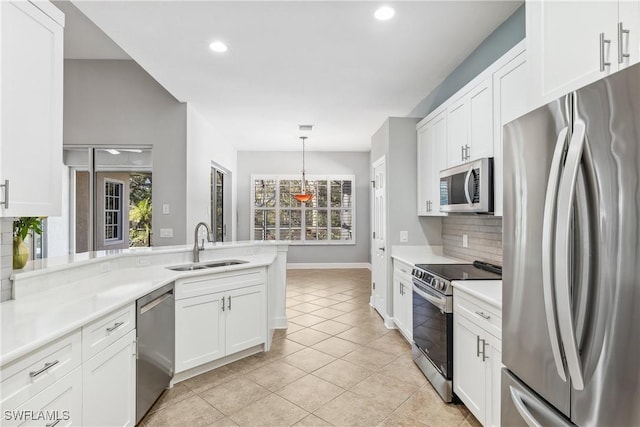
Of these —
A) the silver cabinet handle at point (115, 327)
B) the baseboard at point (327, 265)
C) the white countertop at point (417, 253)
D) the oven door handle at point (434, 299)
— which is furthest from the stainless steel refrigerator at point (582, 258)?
the baseboard at point (327, 265)

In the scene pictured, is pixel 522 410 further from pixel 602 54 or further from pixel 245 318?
pixel 245 318

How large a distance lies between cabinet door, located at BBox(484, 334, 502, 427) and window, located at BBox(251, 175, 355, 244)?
643 cm

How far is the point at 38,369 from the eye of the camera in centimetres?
130

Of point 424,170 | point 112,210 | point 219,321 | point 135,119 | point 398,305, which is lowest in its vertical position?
point 398,305

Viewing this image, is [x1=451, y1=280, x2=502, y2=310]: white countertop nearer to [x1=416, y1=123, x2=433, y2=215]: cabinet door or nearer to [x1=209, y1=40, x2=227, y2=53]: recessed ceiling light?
[x1=416, y1=123, x2=433, y2=215]: cabinet door

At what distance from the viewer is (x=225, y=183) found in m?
7.31

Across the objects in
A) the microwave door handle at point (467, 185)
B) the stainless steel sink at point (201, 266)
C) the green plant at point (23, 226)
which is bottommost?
the stainless steel sink at point (201, 266)

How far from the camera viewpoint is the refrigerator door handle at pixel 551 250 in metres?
1.18

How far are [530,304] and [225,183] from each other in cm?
669

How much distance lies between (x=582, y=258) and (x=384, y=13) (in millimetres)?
2178

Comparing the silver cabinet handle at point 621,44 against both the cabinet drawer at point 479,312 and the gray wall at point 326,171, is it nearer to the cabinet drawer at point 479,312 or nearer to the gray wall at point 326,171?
the cabinet drawer at point 479,312

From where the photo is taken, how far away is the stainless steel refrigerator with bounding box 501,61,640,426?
0.98 m

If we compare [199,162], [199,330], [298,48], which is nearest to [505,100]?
[298,48]

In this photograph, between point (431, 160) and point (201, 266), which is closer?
point (201, 266)
